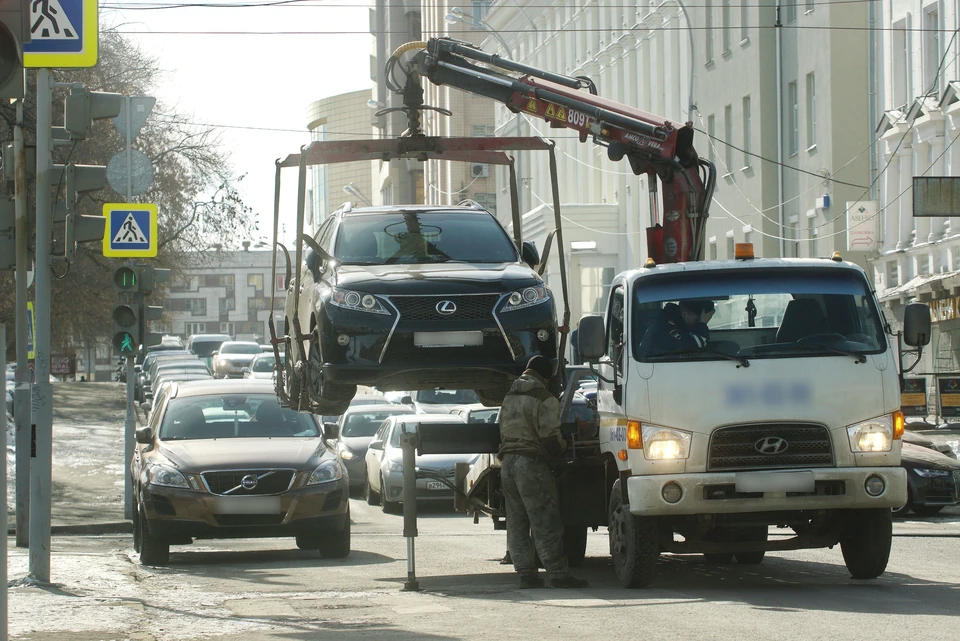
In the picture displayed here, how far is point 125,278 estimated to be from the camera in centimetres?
2262

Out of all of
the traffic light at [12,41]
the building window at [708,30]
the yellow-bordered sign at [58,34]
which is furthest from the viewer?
the building window at [708,30]

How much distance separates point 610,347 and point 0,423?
6.14 metres

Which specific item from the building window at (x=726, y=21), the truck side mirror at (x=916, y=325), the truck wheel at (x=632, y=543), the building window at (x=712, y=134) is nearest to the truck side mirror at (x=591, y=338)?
the truck wheel at (x=632, y=543)

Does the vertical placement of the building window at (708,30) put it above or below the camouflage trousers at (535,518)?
above

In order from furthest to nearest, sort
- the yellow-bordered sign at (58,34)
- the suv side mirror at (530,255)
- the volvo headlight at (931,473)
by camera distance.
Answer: the volvo headlight at (931,473)
the suv side mirror at (530,255)
the yellow-bordered sign at (58,34)

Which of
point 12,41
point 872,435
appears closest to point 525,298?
point 872,435

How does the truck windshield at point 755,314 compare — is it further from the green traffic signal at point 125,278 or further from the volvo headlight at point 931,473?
the green traffic signal at point 125,278

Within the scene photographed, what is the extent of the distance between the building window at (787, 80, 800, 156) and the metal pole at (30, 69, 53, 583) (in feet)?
97.5

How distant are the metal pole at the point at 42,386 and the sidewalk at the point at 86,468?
6896 mm

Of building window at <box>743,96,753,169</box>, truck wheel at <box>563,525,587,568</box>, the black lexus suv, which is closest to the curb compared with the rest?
the black lexus suv

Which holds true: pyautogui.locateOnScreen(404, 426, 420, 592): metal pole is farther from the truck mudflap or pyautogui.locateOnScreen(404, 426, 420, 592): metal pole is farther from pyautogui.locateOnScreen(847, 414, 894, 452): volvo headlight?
pyautogui.locateOnScreen(847, 414, 894, 452): volvo headlight

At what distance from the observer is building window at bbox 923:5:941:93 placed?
32.1 meters

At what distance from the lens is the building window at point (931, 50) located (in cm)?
3209

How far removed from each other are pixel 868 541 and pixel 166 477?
6.50m
